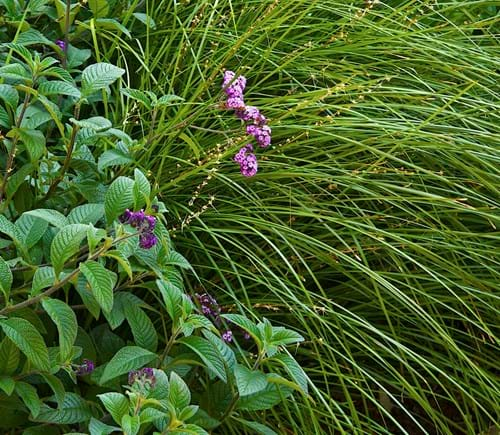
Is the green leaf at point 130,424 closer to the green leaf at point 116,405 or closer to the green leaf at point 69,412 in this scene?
the green leaf at point 116,405

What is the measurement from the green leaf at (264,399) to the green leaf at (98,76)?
1.88 feet

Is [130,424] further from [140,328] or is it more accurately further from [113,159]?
[113,159]

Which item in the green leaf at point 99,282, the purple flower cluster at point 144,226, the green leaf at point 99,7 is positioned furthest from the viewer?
the green leaf at point 99,7

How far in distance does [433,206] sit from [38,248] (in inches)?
33.8

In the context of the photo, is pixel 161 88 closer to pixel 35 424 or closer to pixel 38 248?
pixel 38 248

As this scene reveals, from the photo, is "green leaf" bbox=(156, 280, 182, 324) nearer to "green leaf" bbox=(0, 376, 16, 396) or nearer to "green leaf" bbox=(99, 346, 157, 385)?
"green leaf" bbox=(99, 346, 157, 385)

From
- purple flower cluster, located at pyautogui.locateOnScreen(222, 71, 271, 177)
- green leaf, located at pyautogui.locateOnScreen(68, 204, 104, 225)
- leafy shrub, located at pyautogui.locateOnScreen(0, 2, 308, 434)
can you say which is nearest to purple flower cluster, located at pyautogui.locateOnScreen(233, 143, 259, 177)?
purple flower cluster, located at pyautogui.locateOnScreen(222, 71, 271, 177)

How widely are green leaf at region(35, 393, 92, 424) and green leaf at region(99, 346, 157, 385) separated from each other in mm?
70

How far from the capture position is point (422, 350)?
2078 millimetres

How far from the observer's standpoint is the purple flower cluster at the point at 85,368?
5.00ft

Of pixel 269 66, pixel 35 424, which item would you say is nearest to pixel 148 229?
pixel 35 424

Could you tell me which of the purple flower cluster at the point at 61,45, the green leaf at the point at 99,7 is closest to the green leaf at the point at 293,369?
the purple flower cluster at the point at 61,45

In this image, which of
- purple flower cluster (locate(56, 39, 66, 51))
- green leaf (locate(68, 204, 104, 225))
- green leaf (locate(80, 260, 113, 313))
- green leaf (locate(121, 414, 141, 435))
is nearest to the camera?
green leaf (locate(121, 414, 141, 435))

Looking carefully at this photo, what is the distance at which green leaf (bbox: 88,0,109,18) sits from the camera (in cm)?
207
